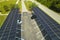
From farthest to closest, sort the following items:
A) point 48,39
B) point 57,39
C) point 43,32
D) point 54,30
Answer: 1. point 43,32
2. point 54,30
3. point 48,39
4. point 57,39

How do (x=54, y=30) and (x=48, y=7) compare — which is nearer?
(x=54, y=30)

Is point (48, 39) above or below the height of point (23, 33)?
above

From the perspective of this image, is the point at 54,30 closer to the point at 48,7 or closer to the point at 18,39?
the point at 18,39

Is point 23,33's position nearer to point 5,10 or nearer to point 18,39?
point 18,39

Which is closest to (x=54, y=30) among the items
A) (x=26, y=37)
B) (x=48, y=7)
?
(x=26, y=37)

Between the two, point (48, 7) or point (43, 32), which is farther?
point (48, 7)

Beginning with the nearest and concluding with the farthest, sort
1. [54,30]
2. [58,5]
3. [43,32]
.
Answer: [54,30] → [43,32] → [58,5]

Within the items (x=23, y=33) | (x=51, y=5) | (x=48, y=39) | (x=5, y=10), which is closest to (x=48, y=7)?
(x=51, y=5)

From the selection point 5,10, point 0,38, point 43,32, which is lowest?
point 5,10

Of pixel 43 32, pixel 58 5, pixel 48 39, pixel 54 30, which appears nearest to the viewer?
pixel 48 39
